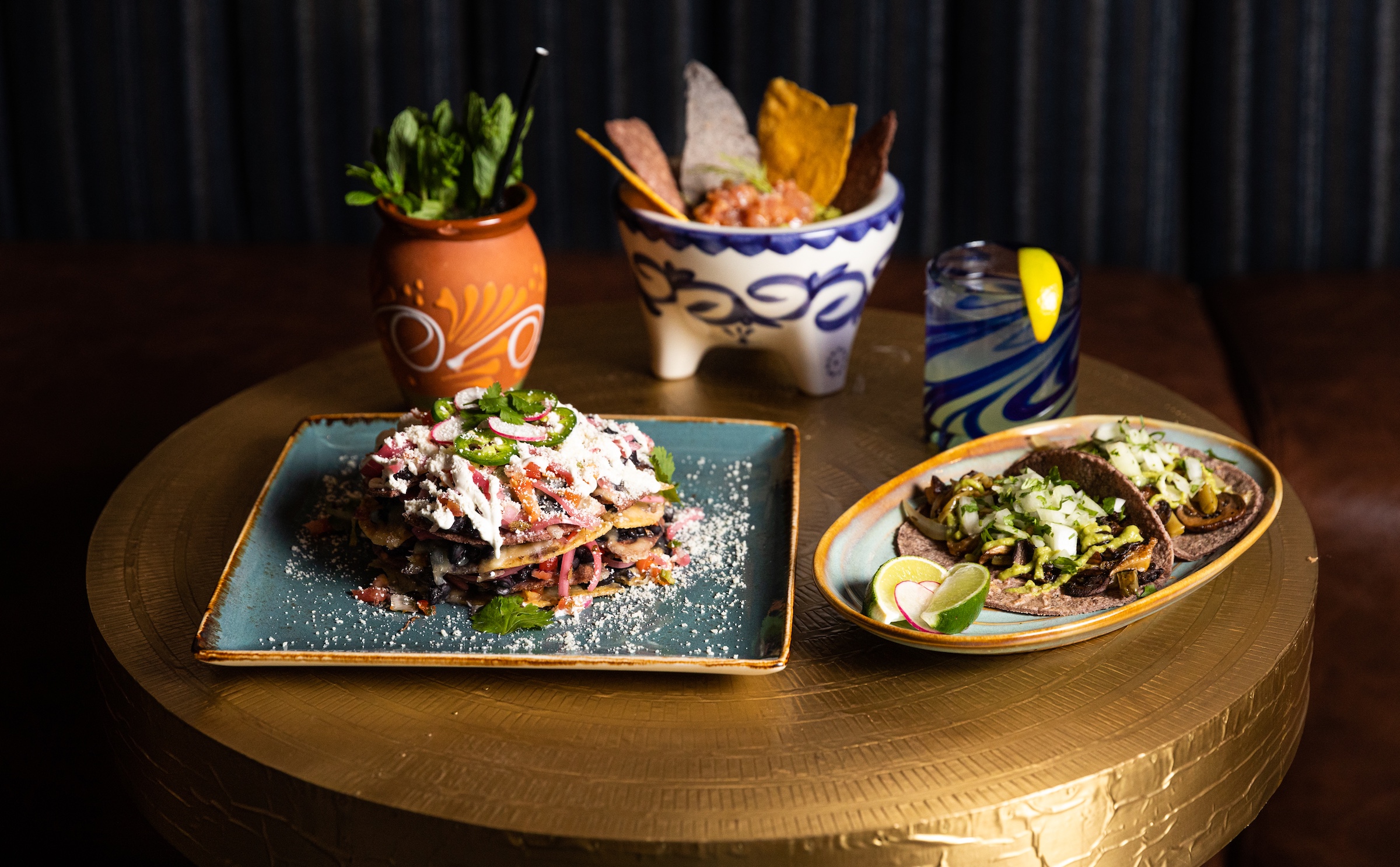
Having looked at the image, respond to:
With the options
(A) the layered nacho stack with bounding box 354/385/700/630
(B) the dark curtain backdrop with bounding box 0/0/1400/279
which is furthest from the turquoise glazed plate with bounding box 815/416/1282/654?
(B) the dark curtain backdrop with bounding box 0/0/1400/279

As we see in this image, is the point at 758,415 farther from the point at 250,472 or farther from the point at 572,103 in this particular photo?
the point at 572,103

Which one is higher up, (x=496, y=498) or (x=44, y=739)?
(x=496, y=498)

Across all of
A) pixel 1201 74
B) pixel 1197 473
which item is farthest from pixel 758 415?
pixel 1201 74

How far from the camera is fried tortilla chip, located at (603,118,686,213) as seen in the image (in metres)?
1.67

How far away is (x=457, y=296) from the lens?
1.55 m

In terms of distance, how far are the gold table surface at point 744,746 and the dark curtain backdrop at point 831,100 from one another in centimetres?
174

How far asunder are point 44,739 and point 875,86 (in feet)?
6.82

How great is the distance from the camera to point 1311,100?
9.06ft

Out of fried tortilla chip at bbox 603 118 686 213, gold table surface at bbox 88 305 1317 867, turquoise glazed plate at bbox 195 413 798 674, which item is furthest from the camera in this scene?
fried tortilla chip at bbox 603 118 686 213

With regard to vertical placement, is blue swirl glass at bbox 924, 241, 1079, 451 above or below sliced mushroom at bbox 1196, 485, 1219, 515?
above

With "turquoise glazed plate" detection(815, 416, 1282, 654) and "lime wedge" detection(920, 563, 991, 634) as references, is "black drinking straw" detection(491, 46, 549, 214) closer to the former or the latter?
"turquoise glazed plate" detection(815, 416, 1282, 654)

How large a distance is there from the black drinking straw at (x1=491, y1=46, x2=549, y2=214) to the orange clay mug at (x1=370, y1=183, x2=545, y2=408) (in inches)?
0.8

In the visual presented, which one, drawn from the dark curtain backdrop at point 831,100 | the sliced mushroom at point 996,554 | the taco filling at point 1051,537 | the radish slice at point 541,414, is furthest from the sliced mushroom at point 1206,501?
the dark curtain backdrop at point 831,100

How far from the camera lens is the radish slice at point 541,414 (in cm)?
124
